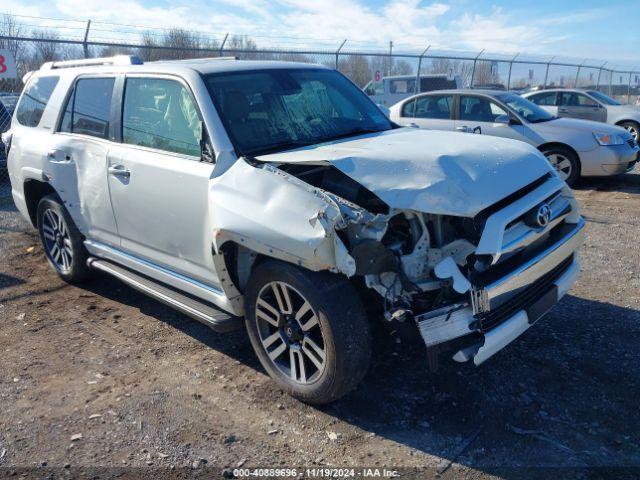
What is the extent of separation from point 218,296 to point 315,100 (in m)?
1.71

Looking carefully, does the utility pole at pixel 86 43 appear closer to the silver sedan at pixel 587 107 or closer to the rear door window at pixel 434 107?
the rear door window at pixel 434 107

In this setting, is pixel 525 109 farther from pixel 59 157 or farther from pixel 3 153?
pixel 3 153

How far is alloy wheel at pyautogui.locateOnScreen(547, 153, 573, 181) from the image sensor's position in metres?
9.02

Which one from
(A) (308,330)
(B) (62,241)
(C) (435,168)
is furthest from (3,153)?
(C) (435,168)

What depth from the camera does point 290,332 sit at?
10.7 ft

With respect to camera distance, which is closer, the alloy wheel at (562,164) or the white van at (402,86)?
the alloy wheel at (562,164)

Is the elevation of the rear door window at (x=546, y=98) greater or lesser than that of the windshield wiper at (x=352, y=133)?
lesser

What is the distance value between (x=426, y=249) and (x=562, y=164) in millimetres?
7115

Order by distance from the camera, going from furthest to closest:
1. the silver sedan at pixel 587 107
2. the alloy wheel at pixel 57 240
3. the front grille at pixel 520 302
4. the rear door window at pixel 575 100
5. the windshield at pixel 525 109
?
the rear door window at pixel 575 100 < the silver sedan at pixel 587 107 < the windshield at pixel 525 109 < the alloy wheel at pixel 57 240 < the front grille at pixel 520 302

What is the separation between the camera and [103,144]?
4367 millimetres

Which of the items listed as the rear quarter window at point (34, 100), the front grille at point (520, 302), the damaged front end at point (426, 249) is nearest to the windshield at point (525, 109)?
the front grille at point (520, 302)

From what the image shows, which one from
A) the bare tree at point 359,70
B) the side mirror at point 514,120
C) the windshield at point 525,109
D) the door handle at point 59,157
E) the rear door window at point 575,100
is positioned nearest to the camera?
the door handle at point 59,157

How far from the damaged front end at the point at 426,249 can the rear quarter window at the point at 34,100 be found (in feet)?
9.85

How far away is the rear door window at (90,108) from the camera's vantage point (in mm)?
4438
